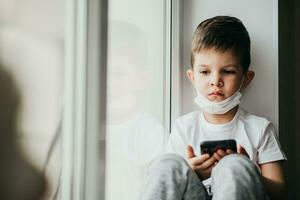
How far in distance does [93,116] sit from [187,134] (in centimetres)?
19

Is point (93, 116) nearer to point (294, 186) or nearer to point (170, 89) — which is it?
point (170, 89)

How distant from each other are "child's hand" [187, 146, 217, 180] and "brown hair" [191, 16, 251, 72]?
6.9 inches

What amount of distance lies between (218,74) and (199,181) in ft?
0.66

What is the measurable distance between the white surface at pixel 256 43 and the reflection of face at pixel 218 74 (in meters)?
0.03

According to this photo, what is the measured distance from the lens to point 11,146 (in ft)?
2.65

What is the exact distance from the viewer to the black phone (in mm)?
739

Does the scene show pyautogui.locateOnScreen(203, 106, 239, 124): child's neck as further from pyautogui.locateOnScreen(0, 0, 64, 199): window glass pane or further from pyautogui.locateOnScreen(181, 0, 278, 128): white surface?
pyautogui.locateOnScreen(0, 0, 64, 199): window glass pane

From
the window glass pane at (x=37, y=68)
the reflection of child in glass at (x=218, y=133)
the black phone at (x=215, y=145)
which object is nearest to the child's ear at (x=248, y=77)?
the reflection of child in glass at (x=218, y=133)

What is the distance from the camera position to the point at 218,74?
0.74 m

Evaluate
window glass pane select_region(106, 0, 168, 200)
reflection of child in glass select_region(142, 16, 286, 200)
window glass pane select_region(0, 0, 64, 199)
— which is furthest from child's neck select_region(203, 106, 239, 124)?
window glass pane select_region(0, 0, 64, 199)

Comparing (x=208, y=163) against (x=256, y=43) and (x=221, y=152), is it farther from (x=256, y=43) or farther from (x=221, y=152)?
(x=256, y=43)

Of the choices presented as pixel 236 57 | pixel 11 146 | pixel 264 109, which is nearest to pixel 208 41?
pixel 236 57

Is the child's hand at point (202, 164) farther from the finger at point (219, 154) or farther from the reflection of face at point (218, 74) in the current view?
the reflection of face at point (218, 74)

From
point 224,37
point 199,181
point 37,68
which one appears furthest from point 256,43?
point 37,68
